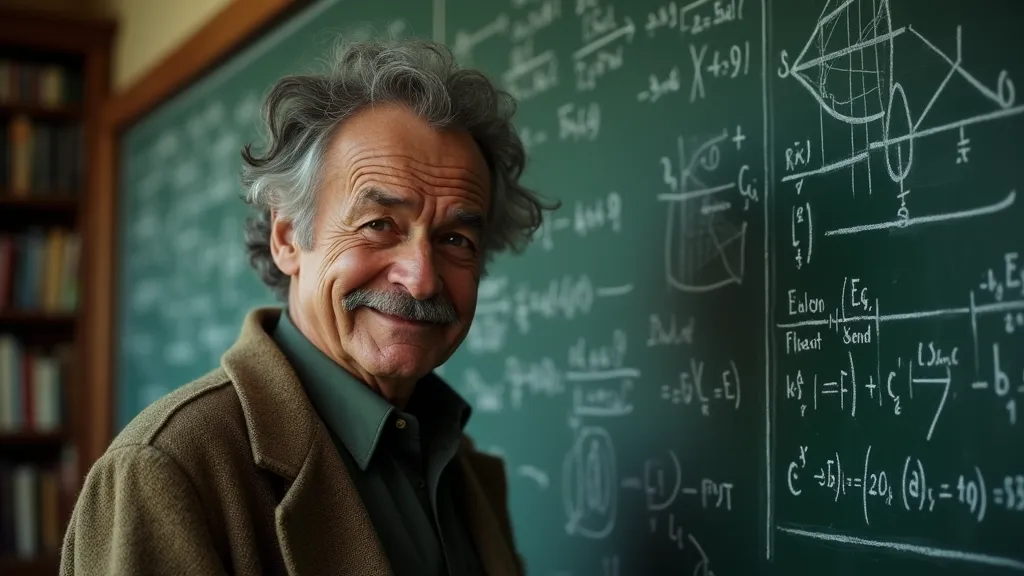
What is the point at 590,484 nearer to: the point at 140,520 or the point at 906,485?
the point at 906,485

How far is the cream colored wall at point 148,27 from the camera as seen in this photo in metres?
3.81

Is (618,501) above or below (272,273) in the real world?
below

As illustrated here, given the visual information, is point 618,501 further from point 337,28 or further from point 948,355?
point 337,28

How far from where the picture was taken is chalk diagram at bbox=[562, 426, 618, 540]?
6.57 ft

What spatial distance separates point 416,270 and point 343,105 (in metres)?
0.30

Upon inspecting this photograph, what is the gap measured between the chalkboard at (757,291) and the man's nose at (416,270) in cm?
50

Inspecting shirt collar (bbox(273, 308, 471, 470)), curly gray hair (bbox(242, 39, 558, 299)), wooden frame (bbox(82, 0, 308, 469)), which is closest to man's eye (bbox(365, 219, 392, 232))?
curly gray hair (bbox(242, 39, 558, 299))

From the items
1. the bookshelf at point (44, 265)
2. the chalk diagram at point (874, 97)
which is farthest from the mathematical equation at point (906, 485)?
the bookshelf at point (44, 265)

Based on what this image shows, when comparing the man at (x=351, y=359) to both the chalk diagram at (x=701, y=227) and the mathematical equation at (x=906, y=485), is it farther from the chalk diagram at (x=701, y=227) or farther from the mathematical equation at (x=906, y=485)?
the mathematical equation at (x=906, y=485)

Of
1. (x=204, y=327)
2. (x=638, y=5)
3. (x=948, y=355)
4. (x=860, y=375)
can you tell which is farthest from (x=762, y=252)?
(x=204, y=327)

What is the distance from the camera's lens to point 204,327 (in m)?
3.72

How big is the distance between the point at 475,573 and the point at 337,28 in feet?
5.87

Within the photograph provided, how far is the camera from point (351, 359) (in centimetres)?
166

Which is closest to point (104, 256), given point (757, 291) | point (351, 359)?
point (351, 359)
